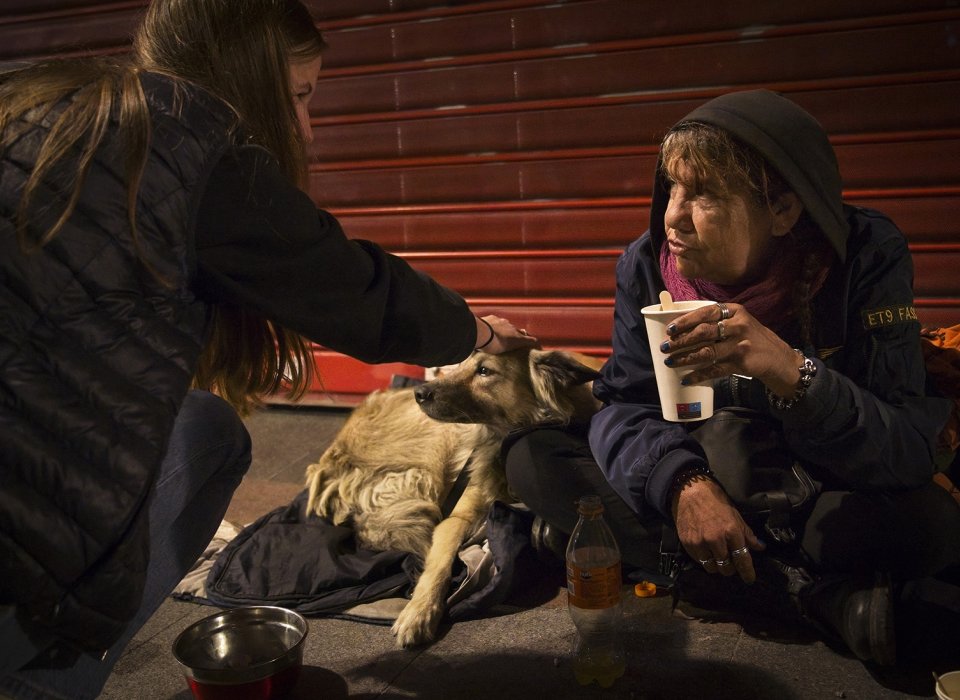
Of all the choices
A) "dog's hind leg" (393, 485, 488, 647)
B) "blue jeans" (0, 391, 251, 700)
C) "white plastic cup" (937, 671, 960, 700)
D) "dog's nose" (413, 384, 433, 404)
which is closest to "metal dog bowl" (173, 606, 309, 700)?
"blue jeans" (0, 391, 251, 700)

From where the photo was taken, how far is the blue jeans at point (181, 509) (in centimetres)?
187

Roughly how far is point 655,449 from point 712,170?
0.78 metres

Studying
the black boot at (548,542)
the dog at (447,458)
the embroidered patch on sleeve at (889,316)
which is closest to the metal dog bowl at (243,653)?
the dog at (447,458)

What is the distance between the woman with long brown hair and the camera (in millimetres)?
1580

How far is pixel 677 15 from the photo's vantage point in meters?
4.64

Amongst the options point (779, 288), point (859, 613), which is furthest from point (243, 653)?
point (779, 288)

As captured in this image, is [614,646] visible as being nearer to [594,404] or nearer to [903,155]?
[594,404]

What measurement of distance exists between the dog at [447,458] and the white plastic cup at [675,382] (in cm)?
99

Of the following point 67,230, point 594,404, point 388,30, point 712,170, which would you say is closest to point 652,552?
point 594,404

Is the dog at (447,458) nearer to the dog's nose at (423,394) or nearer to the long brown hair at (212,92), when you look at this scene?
the dog's nose at (423,394)

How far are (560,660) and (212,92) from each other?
1764 mm

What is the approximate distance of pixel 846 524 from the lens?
2.52 metres

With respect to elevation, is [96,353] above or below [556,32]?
below

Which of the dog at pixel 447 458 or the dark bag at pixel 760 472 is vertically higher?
the dark bag at pixel 760 472
